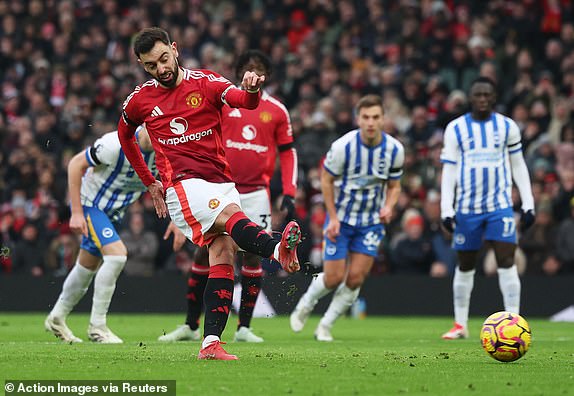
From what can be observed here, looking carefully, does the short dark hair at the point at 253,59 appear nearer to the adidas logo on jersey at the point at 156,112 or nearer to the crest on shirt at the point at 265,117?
the crest on shirt at the point at 265,117

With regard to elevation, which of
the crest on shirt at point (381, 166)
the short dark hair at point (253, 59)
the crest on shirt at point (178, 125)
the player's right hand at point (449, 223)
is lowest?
the player's right hand at point (449, 223)

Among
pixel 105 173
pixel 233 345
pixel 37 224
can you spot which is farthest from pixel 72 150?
pixel 233 345

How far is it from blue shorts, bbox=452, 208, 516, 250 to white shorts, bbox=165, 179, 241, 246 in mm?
4183

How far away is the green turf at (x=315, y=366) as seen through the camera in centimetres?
610

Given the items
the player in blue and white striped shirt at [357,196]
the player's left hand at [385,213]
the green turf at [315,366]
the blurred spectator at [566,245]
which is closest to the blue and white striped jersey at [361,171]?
the player in blue and white striped shirt at [357,196]

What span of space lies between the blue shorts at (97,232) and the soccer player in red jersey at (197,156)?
2385 millimetres

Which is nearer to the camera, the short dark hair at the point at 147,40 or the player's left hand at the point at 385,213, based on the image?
the short dark hair at the point at 147,40

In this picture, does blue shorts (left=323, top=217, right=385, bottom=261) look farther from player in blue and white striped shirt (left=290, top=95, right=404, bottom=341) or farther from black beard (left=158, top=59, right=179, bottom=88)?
black beard (left=158, top=59, right=179, bottom=88)

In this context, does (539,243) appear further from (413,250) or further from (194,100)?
(194,100)

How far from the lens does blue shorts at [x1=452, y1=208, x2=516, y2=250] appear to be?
11242 mm

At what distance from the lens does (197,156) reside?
785 centimetres

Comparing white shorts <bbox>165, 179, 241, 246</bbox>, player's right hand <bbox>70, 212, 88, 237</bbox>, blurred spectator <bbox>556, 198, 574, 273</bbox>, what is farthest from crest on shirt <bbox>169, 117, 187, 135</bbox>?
blurred spectator <bbox>556, 198, 574, 273</bbox>

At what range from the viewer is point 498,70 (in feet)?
66.1

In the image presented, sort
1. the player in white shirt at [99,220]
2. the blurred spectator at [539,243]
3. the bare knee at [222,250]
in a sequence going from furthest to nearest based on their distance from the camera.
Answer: the blurred spectator at [539,243] → the player in white shirt at [99,220] → the bare knee at [222,250]
